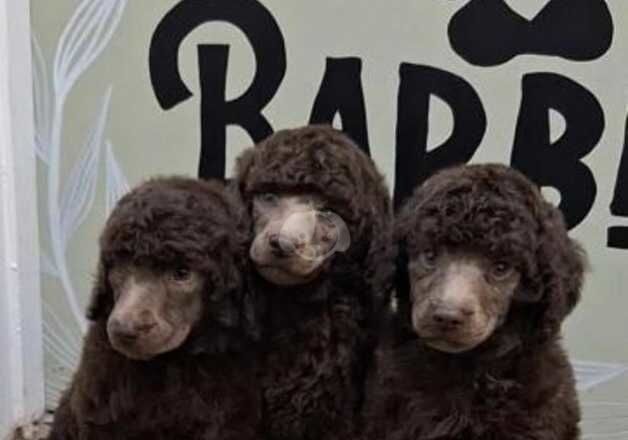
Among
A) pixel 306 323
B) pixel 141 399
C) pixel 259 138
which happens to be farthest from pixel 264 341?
pixel 259 138

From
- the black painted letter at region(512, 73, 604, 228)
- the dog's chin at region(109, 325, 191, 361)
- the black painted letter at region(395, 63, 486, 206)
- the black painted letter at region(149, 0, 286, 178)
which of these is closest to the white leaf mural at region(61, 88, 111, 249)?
the black painted letter at region(149, 0, 286, 178)

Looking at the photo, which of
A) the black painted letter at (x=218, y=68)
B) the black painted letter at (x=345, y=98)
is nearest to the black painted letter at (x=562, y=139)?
the black painted letter at (x=345, y=98)

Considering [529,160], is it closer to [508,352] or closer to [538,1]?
[538,1]

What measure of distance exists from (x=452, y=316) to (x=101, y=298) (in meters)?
0.44

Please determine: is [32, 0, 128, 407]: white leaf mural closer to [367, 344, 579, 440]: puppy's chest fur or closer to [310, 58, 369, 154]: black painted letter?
[310, 58, 369, 154]: black painted letter

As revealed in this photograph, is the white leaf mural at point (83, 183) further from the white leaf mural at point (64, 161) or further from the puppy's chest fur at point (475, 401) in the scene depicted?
the puppy's chest fur at point (475, 401)

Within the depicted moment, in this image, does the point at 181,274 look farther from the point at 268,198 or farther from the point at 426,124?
the point at 426,124

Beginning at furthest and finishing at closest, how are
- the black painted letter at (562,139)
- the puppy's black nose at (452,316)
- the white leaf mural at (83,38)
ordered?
the white leaf mural at (83,38), the black painted letter at (562,139), the puppy's black nose at (452,316)

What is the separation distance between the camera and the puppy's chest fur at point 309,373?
1.42 metres

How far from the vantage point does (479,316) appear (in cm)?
128

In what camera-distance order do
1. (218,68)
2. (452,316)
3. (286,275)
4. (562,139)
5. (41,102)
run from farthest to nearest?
(41,102)
(218,68)
(562,139)
(286,275)
(452,316)

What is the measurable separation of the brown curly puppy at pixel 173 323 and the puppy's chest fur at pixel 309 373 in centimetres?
3

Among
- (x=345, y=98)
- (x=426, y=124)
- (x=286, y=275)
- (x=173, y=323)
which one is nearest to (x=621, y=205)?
(x=426, y=124)

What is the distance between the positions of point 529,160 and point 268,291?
984mm
